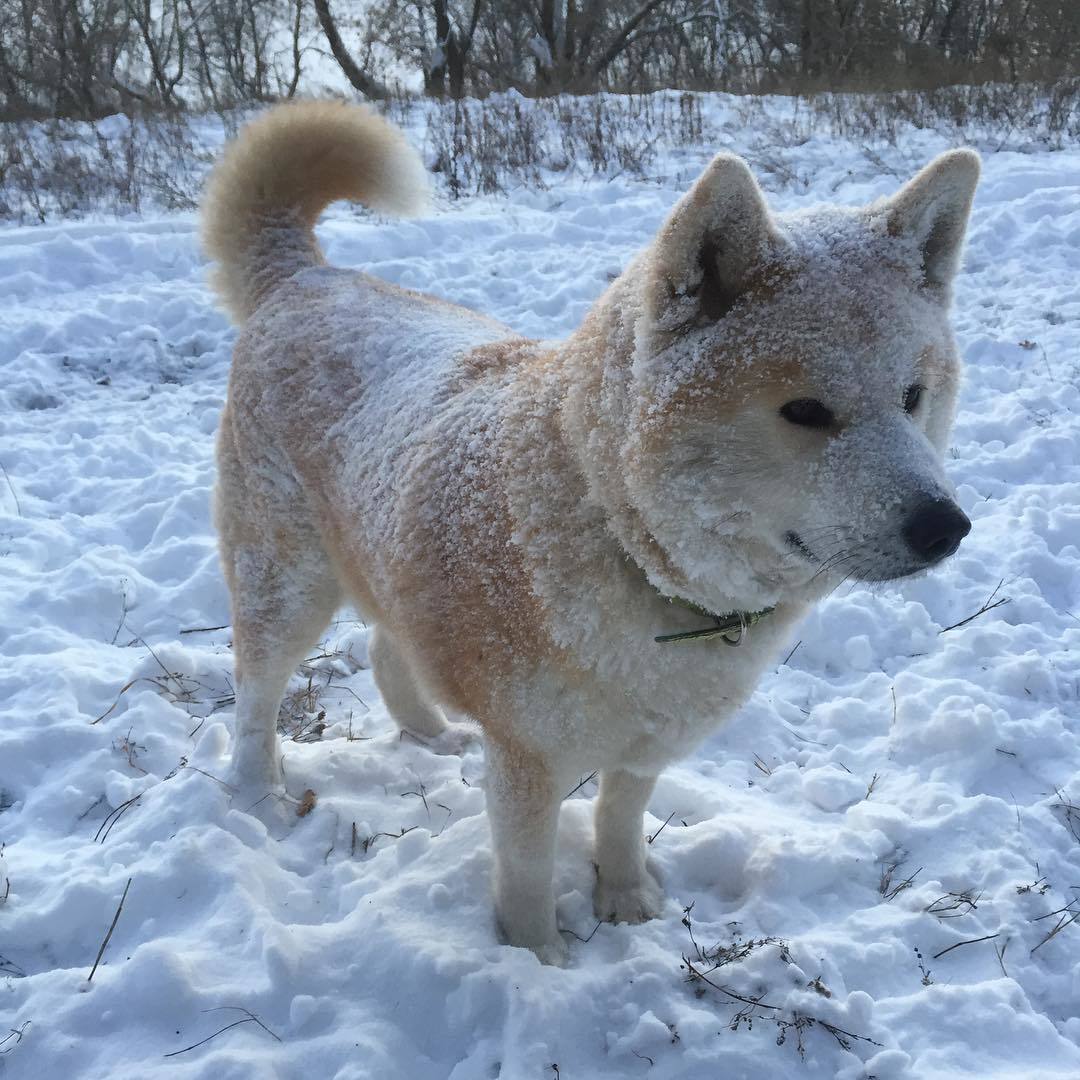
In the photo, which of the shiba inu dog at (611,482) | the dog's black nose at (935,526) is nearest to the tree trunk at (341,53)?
the shiba inu dog at (611,482)

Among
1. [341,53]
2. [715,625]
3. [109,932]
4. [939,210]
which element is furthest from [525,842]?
[341,53]

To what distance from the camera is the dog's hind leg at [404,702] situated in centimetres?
284

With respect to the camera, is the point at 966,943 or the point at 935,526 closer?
the point at 935,526

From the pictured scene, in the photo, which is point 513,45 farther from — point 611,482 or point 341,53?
point 611,482

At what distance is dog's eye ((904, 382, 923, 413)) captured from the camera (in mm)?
1503

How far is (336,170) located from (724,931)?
8.03 ft

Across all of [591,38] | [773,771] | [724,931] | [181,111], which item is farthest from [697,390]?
[591,38]

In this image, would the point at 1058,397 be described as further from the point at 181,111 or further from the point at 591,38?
the point at 591,38

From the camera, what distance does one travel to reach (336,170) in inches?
105

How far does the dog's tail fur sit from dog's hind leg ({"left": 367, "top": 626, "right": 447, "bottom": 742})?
1222 millimetres

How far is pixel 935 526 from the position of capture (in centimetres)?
139

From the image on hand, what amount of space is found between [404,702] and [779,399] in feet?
6.02

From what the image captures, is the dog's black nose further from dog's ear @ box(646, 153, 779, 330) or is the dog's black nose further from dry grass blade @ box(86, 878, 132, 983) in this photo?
dry grass blade @ box(86, 878, 132, 983)

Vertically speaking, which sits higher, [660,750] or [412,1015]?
[660,750]
